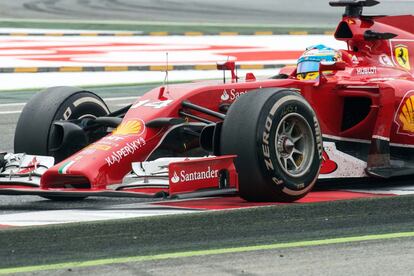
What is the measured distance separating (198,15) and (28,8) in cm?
555

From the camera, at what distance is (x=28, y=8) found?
38.2 metres

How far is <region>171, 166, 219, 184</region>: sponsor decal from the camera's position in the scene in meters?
8.33

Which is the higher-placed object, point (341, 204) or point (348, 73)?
point (348, 73)

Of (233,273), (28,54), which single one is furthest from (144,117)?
(28,54)

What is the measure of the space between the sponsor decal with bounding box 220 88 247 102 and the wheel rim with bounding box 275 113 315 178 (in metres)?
0.70

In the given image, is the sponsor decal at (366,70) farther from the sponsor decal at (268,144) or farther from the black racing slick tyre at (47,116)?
the black racing slick tyre at (47,116)

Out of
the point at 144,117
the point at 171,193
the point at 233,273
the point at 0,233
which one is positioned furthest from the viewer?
the point at 144,117

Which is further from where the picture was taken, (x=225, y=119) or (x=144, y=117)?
(x=144, y=117)

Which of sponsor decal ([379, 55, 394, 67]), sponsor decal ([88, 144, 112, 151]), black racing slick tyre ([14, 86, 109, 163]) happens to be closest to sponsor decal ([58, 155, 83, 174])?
sponsor decal ([88, 144, 112, 151])

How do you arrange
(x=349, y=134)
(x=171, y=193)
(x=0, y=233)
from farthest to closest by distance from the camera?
(x=349, y=134) < (x=171, y=193) < (x=0, y=233)

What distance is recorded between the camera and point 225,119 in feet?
28.1

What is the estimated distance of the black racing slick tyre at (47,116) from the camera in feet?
31.8

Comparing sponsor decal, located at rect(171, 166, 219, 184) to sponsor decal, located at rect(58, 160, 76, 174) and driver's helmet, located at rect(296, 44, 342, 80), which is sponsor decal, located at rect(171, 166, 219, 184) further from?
driver's helmet, located at rect(296, 44, 342, 80)

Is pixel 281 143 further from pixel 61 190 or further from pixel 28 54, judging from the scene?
pixel 28 54
